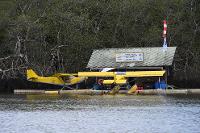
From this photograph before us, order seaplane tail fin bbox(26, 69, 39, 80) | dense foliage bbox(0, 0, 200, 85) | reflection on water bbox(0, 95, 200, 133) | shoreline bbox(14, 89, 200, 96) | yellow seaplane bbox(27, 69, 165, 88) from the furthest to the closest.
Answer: dense foliage bbox(0, 0, 200, 85)
seaplane tail fin bbox(26, 69, 39, 80)
yellow seaplane bbox(27, 69, 165, 88)
shoreline bbox(14, 89, 200, 96)
reflection on water bbox(0, 95, 200, 133)

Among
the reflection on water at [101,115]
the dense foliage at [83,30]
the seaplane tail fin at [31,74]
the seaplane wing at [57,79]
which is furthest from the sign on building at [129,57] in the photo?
the reflection on water at [101,115]

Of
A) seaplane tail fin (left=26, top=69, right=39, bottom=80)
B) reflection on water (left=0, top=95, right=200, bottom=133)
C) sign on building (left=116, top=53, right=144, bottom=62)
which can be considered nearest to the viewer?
reflection on water (left=0, top=95, right=200, bottom=133)

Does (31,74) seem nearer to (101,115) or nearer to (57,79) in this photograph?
(57,79)

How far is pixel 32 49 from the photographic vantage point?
2266 inches

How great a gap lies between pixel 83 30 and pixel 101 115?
28.1 m

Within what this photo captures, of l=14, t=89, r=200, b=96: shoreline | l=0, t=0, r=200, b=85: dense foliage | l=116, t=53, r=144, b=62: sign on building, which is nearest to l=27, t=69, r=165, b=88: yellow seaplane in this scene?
l=14, t=89, r=200, b=96: shoreline

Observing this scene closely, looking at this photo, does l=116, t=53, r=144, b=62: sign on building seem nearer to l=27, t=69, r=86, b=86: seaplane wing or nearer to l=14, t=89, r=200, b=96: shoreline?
l=27, t=69, r=86, b=86: seaplane wing

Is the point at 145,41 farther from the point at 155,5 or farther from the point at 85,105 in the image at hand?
the point at 85,105

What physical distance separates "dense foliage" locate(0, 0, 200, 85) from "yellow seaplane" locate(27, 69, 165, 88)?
2986 mm

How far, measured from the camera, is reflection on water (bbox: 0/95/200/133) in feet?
90.8

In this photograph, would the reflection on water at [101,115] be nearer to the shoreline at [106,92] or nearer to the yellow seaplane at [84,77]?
the shoreline at [106,92]

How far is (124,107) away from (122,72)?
605 inches

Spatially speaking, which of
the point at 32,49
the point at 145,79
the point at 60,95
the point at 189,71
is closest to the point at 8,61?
the point at 32,49

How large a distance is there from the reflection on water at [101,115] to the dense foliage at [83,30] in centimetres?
1337
